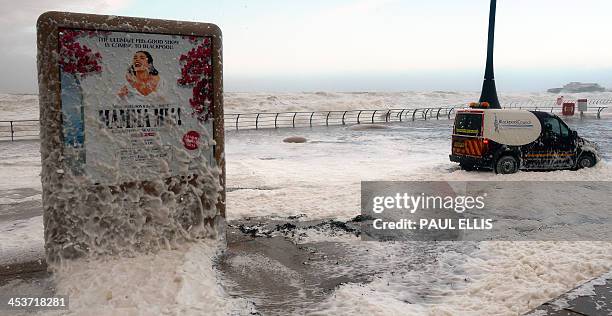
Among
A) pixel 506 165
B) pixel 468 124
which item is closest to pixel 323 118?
pixel 468 124

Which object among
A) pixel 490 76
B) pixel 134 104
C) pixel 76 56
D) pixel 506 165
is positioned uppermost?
pixel 490 76

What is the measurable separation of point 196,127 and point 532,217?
17.8ft

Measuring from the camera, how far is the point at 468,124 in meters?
12.7

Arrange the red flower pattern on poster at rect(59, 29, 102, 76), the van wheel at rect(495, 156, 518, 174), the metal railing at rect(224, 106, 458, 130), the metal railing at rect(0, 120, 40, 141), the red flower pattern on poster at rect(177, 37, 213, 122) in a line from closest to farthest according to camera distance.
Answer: the red flower pattern on poster at rect(59, 29, 102, 76)
the red flower pattern on poster at rect(177, 37, 213, 122)
the van wheel at rect(495, 156, 518, 174)
the metal railing at rect(0, 120, 40, 141)
the metal railing at rect(224, 106, 458, 130)

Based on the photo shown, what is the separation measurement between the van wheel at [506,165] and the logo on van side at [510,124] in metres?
0.71

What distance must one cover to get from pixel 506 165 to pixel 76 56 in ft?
33.0

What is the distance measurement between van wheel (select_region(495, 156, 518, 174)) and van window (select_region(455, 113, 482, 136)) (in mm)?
842

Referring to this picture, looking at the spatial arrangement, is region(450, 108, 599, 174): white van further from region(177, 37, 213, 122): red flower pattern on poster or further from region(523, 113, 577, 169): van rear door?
region(177, 37, 213, 122): red flower pattern on poster

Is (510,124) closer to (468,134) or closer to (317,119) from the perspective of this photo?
(468,134)

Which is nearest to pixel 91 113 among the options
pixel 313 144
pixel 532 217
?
pixel 532 217

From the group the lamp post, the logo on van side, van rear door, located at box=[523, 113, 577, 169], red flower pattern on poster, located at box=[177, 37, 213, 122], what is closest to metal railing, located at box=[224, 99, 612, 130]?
the lamp post

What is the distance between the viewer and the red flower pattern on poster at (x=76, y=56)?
17.7ft

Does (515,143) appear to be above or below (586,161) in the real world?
above

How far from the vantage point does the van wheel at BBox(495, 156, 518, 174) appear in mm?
12250
